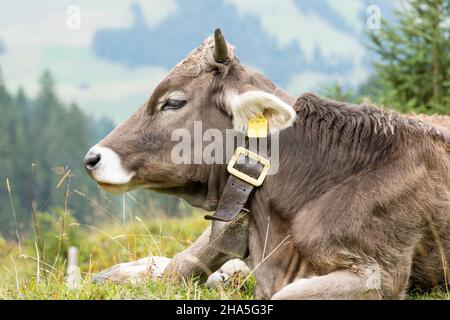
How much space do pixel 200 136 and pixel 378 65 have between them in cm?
837

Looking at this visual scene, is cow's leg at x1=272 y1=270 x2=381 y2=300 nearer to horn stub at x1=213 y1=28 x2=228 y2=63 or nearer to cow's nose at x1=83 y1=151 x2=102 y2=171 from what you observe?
cow's nose at x1=83 y1=151 x2=102 y2=171

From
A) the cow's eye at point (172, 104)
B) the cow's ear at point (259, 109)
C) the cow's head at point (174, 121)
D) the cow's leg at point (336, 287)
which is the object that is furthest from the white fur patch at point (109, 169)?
the cow's leg at point (336, 287)

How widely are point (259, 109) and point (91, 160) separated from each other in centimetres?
144

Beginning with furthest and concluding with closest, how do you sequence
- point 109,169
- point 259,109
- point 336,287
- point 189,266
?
point 189,266 < point 109,169 < point 259,109 < point 336,287

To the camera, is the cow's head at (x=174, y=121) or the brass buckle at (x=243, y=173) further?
the cow's head at (x=174, y=121)

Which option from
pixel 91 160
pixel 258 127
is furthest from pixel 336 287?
pixel 91 160

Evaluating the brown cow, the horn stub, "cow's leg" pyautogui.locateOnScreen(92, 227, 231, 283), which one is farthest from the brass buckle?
"cow's leg" pyautogui.locateOnScreen(92, 227, 231, 283)

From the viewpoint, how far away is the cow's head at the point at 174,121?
256 inches

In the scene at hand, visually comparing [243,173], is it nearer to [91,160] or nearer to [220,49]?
[220,49]

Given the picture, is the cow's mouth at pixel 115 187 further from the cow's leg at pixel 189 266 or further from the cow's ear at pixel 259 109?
the cow's ear at pixel 259 109

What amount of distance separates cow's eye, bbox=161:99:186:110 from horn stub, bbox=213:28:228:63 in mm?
467

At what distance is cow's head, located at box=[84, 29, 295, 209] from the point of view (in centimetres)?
650

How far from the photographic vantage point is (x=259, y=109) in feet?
20.8

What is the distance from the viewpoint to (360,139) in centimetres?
642
